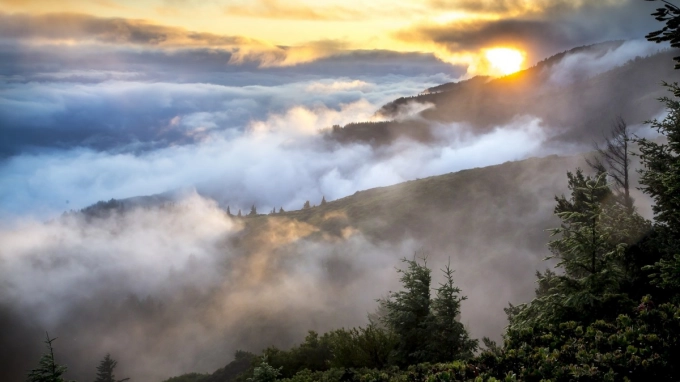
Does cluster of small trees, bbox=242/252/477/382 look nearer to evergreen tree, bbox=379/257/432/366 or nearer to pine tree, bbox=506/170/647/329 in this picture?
evergreen tree, bbox=379/257/432/366

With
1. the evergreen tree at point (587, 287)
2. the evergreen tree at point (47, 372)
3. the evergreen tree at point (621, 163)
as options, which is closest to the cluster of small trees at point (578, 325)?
the evergreen tree at point (587, 287)

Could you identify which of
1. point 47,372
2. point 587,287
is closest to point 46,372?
point 47,372

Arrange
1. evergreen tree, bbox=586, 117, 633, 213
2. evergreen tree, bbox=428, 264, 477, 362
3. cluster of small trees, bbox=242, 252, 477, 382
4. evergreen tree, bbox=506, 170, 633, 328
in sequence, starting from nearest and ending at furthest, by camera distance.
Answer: evergreen tree, bbox=506, 170, 633, 328, evergreen tree, bbox=428, 264, 477, 362, cluster of small trees, bbox=242, 252, 477, 382, evergreen tree, bbox=586, 117, 633, 213

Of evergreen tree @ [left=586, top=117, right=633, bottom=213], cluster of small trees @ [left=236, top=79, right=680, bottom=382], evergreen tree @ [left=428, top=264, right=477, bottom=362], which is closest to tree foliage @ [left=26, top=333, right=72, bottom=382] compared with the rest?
cluster of small trees @ [left=236, top=79, right=680, bottom=382]

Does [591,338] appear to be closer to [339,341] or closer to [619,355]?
[619,355]

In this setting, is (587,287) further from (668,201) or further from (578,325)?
(668,201)

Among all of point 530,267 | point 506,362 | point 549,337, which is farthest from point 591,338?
point 530,267

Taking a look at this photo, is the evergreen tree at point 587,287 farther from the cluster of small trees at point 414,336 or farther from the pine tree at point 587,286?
the cluster of small trees at point 414,336

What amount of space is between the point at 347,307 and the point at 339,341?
139 metres

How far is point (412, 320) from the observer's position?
27.5 m

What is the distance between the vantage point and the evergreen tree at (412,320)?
2683 cm

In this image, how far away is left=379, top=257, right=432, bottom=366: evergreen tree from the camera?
88.0 feet

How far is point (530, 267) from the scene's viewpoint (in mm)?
135750

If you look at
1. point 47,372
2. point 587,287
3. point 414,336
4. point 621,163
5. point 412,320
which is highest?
point 621,163
